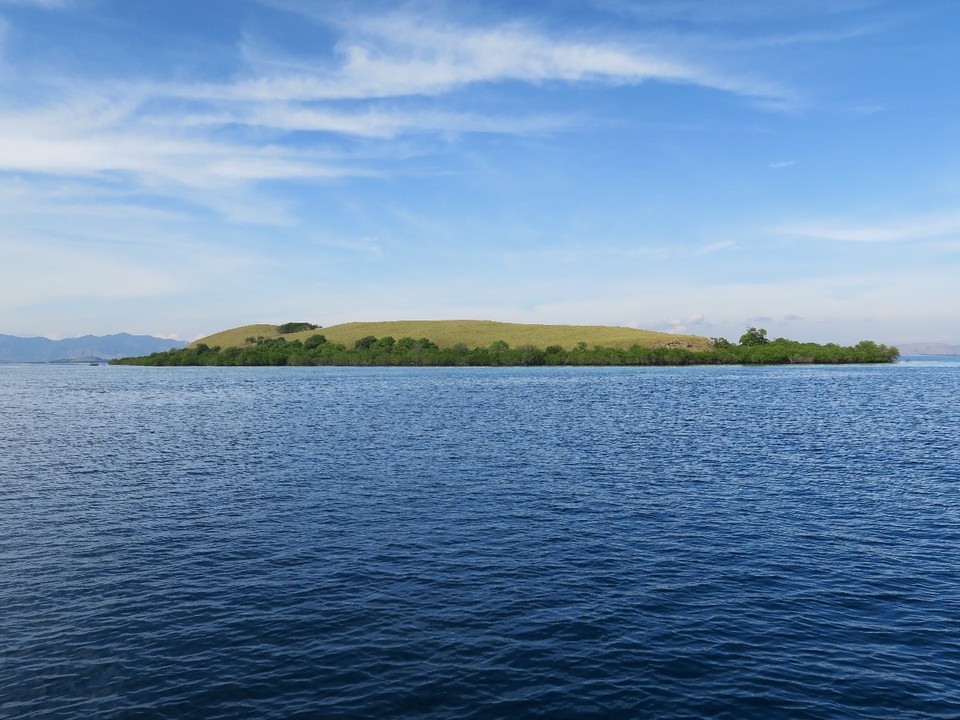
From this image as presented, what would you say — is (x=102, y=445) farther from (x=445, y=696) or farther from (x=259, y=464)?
(x=445, y=696)

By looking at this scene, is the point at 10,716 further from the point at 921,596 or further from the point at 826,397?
the point at 826,397

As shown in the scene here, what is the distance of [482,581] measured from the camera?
2919cm

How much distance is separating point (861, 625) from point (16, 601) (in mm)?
32843

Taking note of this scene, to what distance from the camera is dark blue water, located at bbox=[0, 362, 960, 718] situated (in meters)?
20.4

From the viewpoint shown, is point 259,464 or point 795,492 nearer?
point 795,492

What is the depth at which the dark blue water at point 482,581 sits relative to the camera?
20.4 m

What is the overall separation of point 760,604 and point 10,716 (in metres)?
25.7

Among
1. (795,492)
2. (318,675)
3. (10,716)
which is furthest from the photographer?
(795,492)

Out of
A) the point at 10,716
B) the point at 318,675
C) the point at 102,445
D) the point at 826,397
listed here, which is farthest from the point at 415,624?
the point at 826,397

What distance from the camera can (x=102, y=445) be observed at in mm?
67188

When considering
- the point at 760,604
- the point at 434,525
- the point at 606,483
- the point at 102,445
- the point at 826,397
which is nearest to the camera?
the point at 760,604

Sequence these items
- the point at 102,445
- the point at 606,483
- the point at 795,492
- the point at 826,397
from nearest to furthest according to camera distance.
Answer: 1. the point at 795,492
2. the point at 606,483
3. the point at 102,445
4. the point at 826,397

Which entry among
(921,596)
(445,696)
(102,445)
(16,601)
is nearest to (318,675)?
(445,696)

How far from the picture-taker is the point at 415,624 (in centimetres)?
2480
